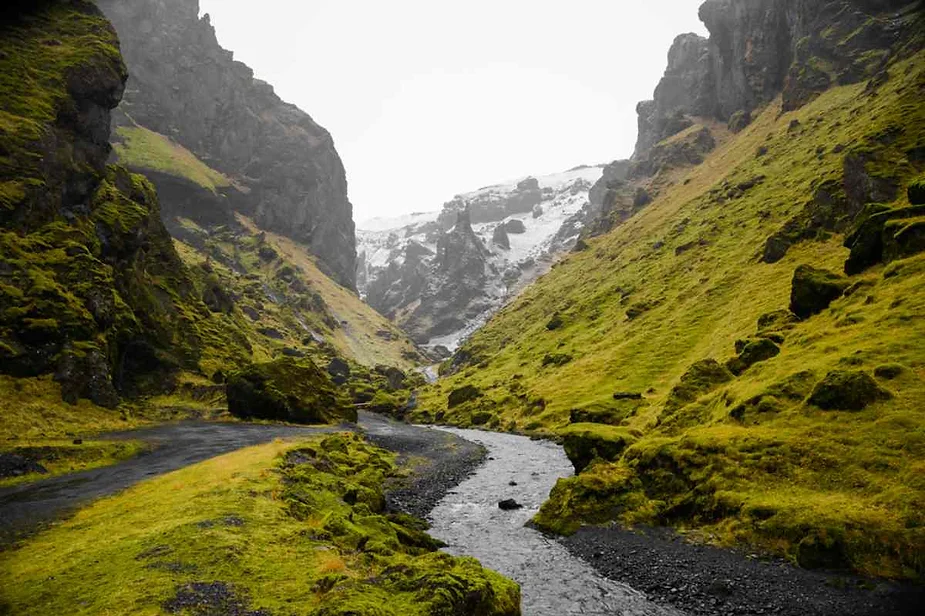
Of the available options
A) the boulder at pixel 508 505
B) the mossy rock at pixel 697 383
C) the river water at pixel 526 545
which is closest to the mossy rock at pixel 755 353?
the mossy rock at pixel 697 383

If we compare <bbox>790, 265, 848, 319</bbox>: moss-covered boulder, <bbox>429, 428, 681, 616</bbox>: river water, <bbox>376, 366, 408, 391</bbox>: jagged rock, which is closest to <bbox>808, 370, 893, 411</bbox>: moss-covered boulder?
<bbox>429, 428, 681, 616</bbox>: river water

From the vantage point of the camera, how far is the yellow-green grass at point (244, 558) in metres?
17.3

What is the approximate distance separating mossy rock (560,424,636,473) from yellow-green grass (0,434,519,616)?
62.1 ft

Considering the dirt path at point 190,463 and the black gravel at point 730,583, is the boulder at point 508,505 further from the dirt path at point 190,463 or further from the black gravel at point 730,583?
the black gravel at point 730,583

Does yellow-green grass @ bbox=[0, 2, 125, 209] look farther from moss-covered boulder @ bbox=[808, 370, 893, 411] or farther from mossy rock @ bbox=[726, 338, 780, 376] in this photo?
mossy rock @ bbox=[726, 338, 780, 376]

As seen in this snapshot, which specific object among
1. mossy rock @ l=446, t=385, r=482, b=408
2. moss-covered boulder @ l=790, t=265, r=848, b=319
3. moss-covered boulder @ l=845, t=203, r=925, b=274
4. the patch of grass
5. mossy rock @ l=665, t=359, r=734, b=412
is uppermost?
moss-covered boulder @ l=845, t=203, r=925, b=274

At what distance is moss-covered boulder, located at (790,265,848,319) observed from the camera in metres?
55.4

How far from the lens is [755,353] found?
53.4 meters

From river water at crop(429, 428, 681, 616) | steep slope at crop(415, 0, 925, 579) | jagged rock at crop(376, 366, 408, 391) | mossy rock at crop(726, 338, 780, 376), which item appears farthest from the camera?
jagged rock at crop(376, 366, 408, 391)

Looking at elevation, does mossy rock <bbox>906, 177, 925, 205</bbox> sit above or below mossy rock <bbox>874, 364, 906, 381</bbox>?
above

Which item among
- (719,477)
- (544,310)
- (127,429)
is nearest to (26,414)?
(127,429)

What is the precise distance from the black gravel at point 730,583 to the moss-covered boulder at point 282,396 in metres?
61.9

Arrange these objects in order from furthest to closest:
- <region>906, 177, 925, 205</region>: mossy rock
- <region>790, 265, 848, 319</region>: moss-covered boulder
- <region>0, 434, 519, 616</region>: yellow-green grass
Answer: <region>790, 265, 848, 319</region>: moss-covered boulder → <region>906, 177, 925, 205</region>: mossy rock → <region>0, 434, 519, 616</region>: yellow-green grass

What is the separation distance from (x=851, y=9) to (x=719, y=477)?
676 ft
